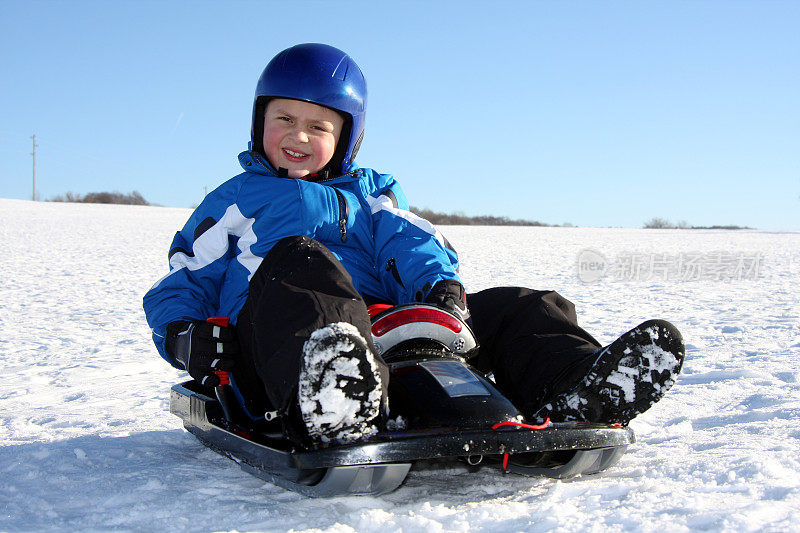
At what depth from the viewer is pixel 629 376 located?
6.08ft

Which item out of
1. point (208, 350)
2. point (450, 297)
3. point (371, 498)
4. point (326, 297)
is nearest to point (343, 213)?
point (450, 297)

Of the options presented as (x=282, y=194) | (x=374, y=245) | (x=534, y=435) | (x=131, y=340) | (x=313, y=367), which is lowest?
(x=131, y=340)

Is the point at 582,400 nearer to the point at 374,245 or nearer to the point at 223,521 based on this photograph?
the point at 223,521

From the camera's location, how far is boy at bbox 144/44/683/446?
1.55m

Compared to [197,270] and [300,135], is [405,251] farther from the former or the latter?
[197,270]

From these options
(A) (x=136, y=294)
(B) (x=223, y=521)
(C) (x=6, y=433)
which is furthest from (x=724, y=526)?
(A) (x=136, y=294)

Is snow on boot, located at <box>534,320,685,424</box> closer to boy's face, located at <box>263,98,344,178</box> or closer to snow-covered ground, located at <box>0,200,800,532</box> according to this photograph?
snow-covered ground, located at <box>0,200,800,532</box>

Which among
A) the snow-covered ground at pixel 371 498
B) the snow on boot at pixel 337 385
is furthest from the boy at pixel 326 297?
the snow-covered ground at pixel 371 498

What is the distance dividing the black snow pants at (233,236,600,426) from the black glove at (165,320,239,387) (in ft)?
0.13

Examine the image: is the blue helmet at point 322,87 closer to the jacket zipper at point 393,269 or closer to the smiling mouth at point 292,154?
the smiling mouth at point 292,154

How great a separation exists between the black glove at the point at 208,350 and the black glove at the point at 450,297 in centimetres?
64

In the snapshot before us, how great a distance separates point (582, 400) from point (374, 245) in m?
1.17

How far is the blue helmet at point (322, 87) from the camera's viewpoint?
8.84ft

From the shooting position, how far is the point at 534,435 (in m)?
1.59
